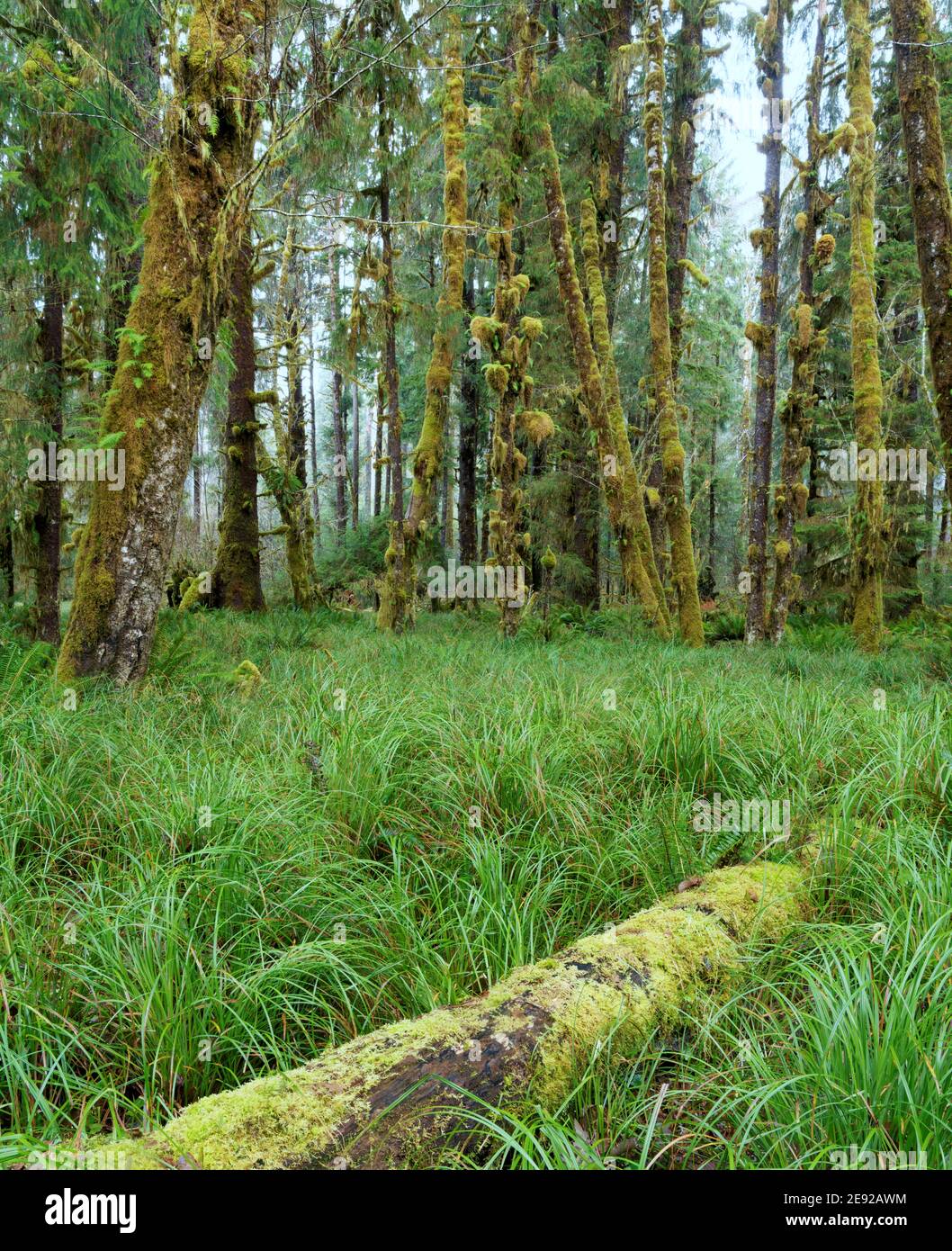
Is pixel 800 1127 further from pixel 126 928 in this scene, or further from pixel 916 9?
pixel 916 9

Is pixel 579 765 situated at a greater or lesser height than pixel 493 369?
lesser

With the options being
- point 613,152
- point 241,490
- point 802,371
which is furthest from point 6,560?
point 613,152

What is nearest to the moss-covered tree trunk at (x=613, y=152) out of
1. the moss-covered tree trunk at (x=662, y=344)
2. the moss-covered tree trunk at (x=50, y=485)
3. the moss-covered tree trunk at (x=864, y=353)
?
the moss-covered tree trunk at (x=662, y=344)

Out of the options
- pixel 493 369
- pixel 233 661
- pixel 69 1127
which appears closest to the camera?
pixel 69 1127

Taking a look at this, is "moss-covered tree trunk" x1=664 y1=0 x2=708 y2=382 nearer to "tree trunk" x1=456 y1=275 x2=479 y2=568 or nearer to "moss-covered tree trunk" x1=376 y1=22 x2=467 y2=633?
"moss-covered tree trunk" x1=376 y1=22 x2=467 y2=633

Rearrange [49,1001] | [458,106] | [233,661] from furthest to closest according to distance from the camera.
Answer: [458,106] < [233,661] < [49,1001]

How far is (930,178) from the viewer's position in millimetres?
6398

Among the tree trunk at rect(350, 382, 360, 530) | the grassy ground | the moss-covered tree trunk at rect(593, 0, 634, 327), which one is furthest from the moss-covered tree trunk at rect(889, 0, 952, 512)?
the tree trunk at rect(350, 382, 360, 530)

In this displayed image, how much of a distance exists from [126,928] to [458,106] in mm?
11779

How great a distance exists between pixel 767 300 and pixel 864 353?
11.2 feet

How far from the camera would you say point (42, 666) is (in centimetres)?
534

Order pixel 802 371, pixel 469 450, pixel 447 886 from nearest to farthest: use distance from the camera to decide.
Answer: pixel 447 886 → pixel 802 371 → pixel 469 450

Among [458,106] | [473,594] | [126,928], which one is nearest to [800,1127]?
[126,928]

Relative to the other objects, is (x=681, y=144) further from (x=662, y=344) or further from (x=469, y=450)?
(x=469, y=450)
